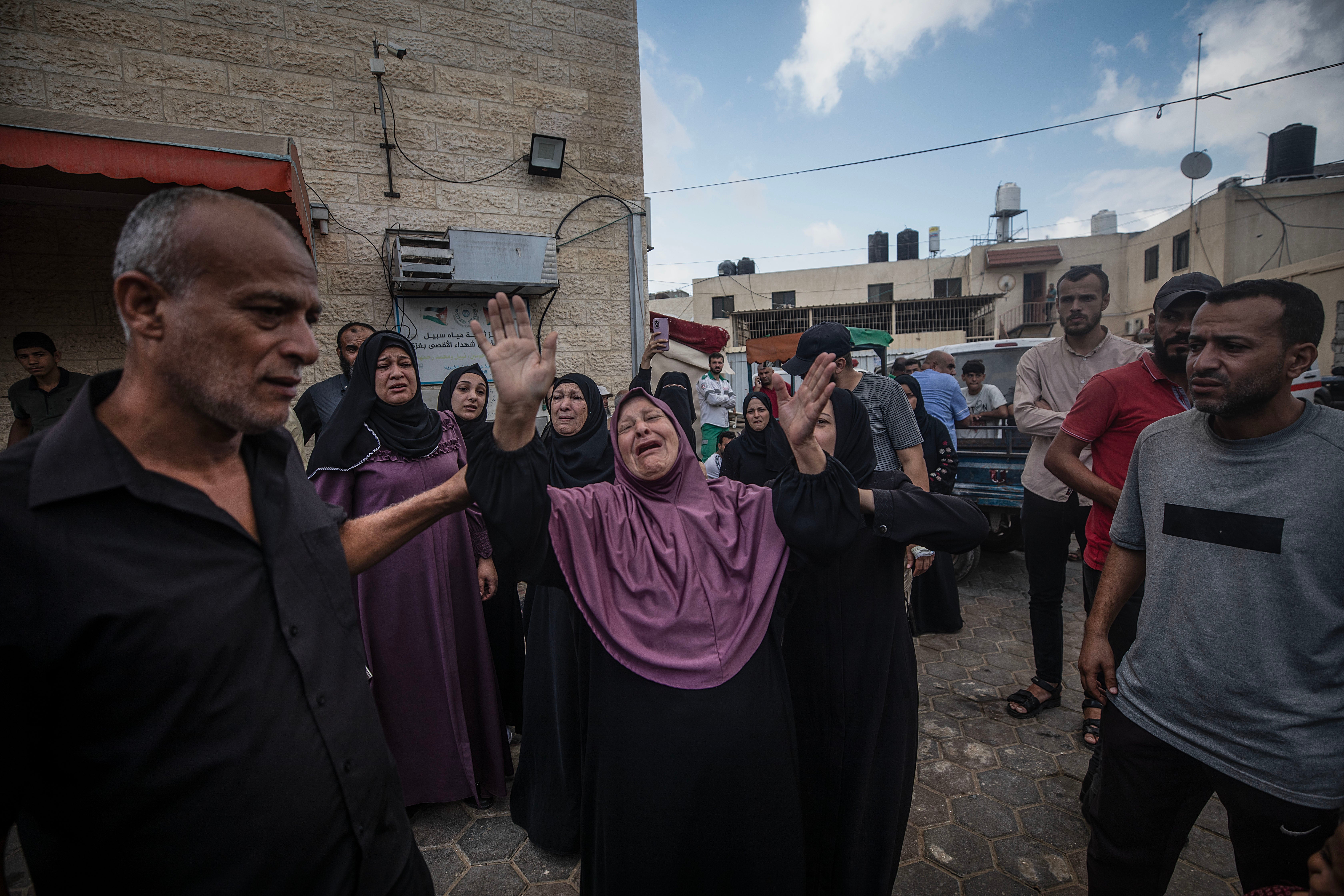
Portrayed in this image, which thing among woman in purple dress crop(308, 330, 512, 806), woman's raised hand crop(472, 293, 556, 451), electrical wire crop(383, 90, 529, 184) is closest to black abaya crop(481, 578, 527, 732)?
woman in purple dress crop(308, 330, 512, 806)

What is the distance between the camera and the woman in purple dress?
2.70m

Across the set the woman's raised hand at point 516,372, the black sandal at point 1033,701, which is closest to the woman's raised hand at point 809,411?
the woman's raised hand at point 516,372

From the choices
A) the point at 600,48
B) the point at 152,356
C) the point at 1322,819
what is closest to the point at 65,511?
the point at 152,356

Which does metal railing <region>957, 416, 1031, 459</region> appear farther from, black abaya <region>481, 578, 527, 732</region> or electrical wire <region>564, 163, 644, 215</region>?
black abaya <region>481, 578, 527, 732</region>

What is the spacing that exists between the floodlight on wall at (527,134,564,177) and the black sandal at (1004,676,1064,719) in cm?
595

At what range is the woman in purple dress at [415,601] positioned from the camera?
2.70 m

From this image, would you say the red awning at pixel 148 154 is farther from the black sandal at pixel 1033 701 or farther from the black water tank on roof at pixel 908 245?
the black water tank on roof at pixel 908 245

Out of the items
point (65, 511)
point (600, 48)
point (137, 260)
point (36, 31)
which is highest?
point (600, 48)

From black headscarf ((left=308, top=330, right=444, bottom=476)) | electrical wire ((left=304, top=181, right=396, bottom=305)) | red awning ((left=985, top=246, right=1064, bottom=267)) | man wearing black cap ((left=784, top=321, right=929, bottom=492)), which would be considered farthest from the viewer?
red awning ((left=985, top=246, right=1064, bottom=267))

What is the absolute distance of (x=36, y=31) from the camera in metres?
4.62

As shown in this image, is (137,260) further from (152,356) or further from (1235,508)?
(1235,508)

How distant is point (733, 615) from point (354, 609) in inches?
38.2

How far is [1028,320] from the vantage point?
82.4 feet

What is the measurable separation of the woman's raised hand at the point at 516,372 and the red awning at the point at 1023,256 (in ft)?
94.8
